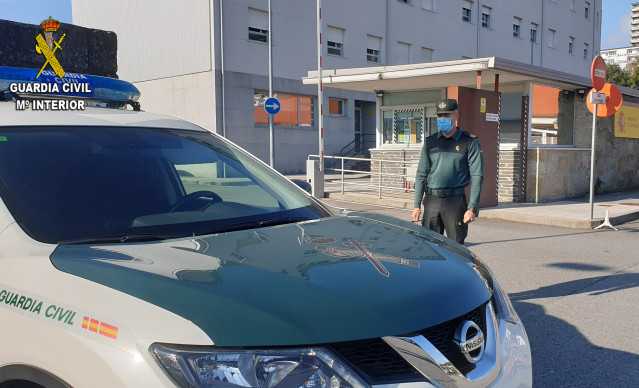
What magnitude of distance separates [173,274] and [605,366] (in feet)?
10.9

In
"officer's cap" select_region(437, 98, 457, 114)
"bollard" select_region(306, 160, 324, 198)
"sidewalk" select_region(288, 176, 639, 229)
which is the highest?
"officer's cap" select_region(437, 98, 457, 114)

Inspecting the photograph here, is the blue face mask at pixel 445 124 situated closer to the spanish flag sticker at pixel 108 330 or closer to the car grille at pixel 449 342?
the car grille at pixel 449 342

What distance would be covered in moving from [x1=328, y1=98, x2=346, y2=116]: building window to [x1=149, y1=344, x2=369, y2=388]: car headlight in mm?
24945

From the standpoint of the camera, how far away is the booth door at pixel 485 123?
11281 millimetres

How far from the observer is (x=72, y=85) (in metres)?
4.70

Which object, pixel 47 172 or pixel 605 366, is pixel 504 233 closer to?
pixel 605 366

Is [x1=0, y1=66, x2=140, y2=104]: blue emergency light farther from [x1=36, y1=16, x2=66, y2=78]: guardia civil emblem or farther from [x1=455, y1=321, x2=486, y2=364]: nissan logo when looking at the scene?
[x1=455, y1=321, x2=486, y2=364]: nissan logo

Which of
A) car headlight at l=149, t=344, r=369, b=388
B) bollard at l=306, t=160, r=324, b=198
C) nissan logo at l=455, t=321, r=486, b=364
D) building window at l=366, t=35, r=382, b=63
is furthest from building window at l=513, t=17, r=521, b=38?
car headlight at l=149, t=344, r=369, b=388

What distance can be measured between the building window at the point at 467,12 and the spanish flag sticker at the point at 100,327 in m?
33.7

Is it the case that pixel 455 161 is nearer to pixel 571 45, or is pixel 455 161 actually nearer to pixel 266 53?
pixel 266 53

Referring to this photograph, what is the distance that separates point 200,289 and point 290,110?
23.3m

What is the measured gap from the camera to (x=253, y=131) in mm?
22859

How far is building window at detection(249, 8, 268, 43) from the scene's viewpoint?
22.7 meters

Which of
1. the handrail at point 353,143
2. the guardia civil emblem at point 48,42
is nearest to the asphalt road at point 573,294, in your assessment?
the guardia civil emblem at point 48,42
